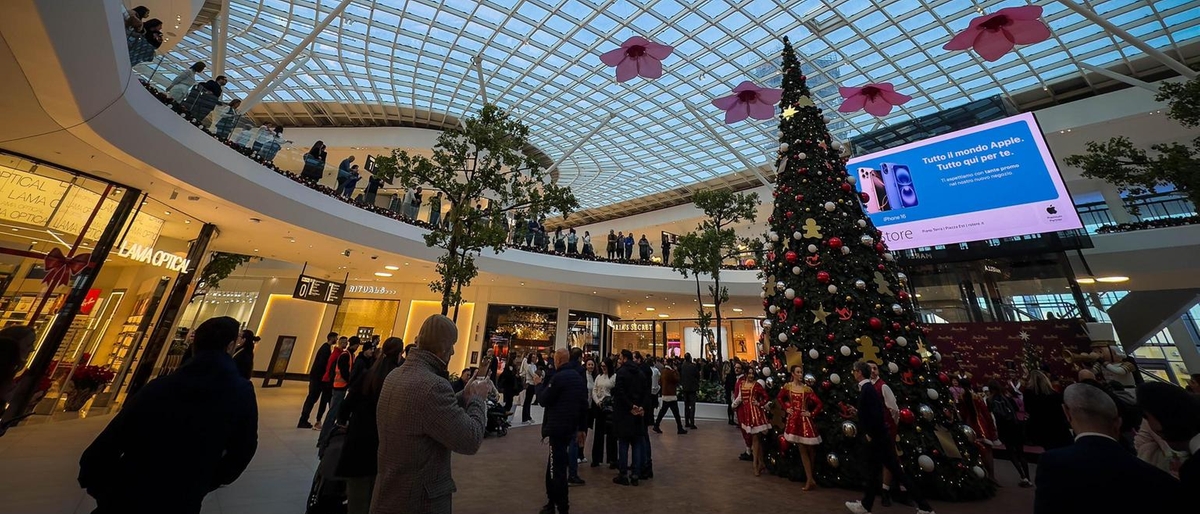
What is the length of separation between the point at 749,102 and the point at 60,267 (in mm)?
13403

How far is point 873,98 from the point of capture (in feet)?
25.9

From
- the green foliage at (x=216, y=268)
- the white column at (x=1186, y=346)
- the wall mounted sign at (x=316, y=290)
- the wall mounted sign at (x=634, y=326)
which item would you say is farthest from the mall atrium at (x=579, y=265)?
the wall mounted sign at (x=634, y=326)

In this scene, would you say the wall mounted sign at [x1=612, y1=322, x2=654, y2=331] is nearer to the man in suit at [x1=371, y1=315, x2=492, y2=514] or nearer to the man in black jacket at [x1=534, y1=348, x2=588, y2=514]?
the man in black jacket at [x1=534, y1=348, x2=588, y2=514]

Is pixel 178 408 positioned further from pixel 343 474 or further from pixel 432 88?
pixel 432 88

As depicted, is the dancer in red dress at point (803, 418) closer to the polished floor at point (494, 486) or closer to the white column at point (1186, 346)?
the polished floor at point (494, 486)

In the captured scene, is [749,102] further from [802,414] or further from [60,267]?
[60,267]

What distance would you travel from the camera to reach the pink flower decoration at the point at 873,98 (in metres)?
7.42

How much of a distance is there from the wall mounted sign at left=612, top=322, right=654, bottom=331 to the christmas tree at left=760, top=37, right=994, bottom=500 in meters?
18.9

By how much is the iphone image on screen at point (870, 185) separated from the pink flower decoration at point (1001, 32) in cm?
493

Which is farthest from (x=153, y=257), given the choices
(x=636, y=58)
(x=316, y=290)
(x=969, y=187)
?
(x=969, y=187)

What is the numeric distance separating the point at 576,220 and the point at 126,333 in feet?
96.0

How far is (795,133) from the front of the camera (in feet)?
21.5

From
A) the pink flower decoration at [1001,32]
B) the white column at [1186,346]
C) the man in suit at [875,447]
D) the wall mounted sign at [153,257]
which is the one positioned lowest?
the man in suit at [875,447]

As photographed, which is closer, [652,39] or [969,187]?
[969,187]
